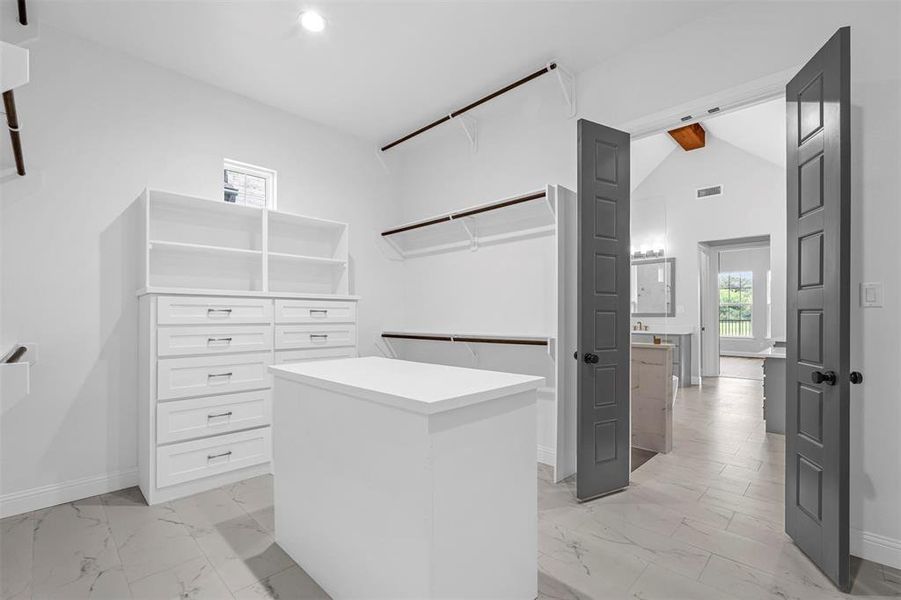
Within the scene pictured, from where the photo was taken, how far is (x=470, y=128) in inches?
149

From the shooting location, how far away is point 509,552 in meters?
1.49

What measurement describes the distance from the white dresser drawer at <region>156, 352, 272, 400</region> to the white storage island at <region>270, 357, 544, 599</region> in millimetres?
1275

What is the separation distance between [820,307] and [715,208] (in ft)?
18.7

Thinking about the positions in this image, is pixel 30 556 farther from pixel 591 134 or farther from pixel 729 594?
pixel 591 134

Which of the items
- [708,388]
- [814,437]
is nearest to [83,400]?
[814,437]

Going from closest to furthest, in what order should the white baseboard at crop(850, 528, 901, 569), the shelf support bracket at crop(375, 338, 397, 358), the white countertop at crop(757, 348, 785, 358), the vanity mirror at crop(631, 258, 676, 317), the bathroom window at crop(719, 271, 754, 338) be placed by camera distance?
the white baseboard at crop(850, 528, 901, 569) < the white countertop at crop(757, 348, 785, 358) < the shelf support bracket at crop(375, 338, 397, 358) < the vanity mirror at crop(631, 258, 676, 317) < the bathroom window at crop(719, 271, 754, 338)

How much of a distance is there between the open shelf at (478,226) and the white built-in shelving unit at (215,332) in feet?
3.02

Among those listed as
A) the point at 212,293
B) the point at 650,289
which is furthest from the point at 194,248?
the point at 650,289

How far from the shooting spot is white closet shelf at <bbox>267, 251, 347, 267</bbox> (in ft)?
10.9

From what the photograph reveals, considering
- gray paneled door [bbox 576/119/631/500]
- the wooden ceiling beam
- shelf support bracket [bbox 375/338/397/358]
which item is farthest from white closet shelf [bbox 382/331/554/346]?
the wooden ceiling beam

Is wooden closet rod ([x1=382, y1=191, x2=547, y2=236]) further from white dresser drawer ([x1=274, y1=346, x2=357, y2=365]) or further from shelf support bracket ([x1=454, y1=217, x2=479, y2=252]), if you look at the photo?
white dresser drawer ([x1=274, y1=346, x2=357, y2=365])

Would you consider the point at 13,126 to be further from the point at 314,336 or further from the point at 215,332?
the point at 314,336

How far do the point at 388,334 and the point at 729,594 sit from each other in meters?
3.04

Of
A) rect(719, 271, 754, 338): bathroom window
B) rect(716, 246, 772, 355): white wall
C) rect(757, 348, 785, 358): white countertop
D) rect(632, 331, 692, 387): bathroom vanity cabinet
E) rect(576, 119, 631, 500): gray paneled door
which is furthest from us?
rect(719, 271, 754, 338): bathroom window
